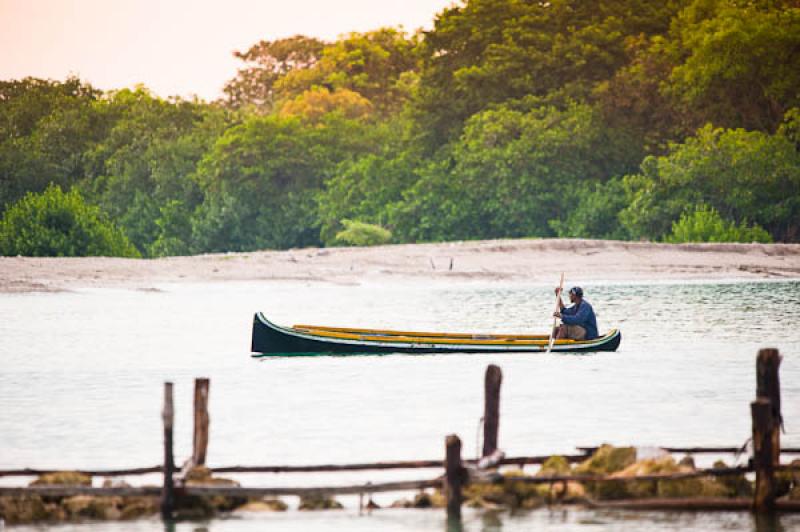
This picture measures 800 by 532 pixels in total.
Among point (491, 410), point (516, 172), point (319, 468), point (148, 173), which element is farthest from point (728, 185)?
point (319, 468)

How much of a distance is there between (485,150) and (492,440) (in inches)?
1825

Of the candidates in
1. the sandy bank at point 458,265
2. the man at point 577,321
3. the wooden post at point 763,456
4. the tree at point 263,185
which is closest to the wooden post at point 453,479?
the wooden post at point 763,456

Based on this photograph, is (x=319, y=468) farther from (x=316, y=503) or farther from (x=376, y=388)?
(x=376, y=388)

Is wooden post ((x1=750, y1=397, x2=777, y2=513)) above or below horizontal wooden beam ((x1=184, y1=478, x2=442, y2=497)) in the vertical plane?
above

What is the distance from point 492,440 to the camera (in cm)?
1593

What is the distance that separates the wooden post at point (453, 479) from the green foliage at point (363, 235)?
1843 inches

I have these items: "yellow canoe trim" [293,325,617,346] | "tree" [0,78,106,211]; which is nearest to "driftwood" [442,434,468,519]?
"yellow canoe trim" [293,325,617,346]

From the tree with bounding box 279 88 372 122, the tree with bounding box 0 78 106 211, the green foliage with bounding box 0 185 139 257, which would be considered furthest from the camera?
the tree with bounding box 279 88 372 122

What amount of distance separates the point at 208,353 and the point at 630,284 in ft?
69.4

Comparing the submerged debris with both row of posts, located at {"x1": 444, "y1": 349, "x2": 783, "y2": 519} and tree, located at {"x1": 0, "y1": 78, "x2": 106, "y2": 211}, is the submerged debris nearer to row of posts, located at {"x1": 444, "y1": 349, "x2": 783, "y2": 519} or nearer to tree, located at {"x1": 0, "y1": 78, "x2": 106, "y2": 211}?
row of posts, located at {"x1": 444, "y1": 349, "x2": 783, "y2": 519}

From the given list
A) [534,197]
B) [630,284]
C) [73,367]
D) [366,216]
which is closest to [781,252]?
[630,284]

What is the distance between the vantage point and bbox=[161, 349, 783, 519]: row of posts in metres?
14.8

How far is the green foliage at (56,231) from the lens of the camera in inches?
2133

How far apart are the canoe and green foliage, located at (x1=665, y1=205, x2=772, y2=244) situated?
88.4 ft
